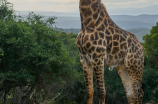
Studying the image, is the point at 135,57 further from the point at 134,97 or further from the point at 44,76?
the point at 44,76

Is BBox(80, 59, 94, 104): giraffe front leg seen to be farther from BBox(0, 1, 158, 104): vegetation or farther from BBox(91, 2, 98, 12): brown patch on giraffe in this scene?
BBox(0, 1, 158, 104): vegetation

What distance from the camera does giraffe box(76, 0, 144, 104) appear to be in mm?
4480

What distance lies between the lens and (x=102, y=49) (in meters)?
4.46

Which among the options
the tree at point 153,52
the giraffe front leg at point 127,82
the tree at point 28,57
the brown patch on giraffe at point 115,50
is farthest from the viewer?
the tree at point 153,52

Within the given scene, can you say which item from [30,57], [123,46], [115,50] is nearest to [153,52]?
[30,57]

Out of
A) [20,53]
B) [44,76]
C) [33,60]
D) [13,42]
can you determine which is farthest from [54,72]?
[13,42]

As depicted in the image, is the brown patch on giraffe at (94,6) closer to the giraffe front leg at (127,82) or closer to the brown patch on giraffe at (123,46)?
the brown patch on giraffe at (123,46)

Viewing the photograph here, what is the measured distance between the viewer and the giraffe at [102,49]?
176 inches

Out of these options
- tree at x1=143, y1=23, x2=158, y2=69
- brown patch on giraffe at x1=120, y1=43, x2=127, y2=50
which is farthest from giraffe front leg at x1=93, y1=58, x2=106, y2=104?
tree at x1=143, y1=23, x2=158, y2=69

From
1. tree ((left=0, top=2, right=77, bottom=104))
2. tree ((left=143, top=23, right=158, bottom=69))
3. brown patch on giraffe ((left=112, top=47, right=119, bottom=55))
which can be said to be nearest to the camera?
brown patch on giraffe ((left=112, top=47, right=119, bottom=55))

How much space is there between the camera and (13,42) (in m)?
7.03

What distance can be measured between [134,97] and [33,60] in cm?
418

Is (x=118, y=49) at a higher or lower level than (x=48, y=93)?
higher

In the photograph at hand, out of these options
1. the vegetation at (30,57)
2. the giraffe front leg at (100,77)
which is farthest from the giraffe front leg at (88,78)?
→ the vegetation at (30,57)
